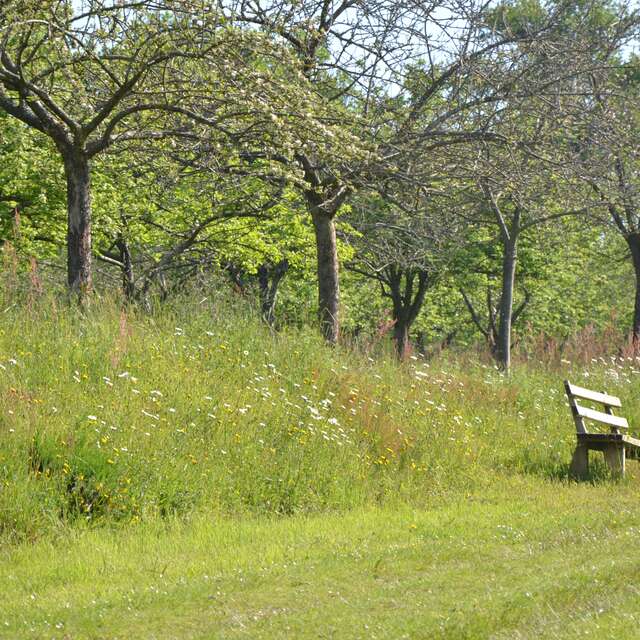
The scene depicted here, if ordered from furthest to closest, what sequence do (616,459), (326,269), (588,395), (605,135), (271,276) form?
1. (271,276)
2. (326,269)
3. (605,135)
4. (588,395)
5. (616,459)

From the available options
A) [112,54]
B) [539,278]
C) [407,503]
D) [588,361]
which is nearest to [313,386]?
[407,503]

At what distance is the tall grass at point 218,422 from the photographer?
25.7ft

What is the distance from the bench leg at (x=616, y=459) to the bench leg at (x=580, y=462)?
0.77 ft

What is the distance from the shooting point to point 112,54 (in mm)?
11398

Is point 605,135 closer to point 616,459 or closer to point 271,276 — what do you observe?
point 616,459

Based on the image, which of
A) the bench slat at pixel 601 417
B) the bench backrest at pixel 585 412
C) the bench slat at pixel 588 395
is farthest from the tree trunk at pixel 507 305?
the bench slat at pixel 601 417

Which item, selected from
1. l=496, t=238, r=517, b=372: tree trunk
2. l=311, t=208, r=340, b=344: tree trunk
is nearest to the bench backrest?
l=311, t=208, r=340, b=344: tree trunk

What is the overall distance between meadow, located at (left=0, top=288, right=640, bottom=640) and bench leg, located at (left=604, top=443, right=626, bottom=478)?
18 cm

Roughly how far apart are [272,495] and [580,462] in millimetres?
4076

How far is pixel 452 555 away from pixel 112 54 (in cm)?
731

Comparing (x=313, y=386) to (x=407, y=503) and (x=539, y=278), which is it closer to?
(x=407, y=503)

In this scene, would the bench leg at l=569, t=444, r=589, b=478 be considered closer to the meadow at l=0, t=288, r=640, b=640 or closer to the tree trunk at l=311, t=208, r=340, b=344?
the meadow at l=0, t=288, r=640, b=640

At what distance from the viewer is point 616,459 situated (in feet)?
35.4

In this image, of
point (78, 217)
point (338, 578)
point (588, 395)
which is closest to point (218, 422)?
point (338, 578)
